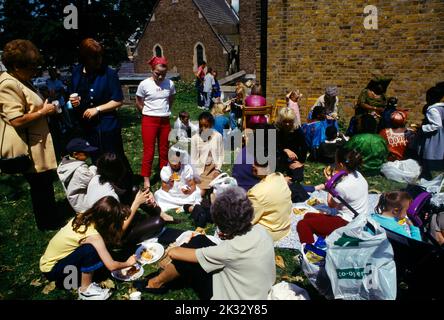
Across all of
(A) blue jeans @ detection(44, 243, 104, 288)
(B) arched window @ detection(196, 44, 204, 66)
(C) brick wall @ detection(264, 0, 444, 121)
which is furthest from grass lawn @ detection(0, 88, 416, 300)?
(B) arched window @ detection(196, 44, 204, 66)

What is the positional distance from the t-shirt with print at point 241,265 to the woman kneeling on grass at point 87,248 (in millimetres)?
1089

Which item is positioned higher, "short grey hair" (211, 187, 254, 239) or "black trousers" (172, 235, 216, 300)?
"short grey hair" (211, 187, 254, 239)

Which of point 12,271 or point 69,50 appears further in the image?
point 69,50

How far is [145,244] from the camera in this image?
414 centimetres

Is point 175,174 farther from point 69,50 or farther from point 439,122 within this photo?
point 69,50

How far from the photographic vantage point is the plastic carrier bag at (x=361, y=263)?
250 centimetres

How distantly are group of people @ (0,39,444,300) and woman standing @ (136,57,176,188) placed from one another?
0.06ft

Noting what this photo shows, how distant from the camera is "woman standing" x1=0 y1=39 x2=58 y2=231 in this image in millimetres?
3584

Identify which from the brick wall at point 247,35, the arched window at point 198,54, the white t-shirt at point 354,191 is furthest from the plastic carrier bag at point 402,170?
the arched window at point 198,54

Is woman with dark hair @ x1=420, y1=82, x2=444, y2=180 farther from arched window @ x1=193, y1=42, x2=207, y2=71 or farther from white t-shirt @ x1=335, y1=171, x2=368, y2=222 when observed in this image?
arched window @ x1=193, y1=42, x2=207, y2=71

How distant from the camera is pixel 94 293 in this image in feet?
10.7
